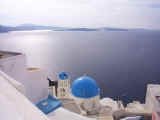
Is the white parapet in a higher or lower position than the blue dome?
higher

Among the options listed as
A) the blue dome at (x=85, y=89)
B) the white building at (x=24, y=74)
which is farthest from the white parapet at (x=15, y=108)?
the blue dome at (x=85, y=89)

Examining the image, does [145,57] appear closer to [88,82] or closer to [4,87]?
[88,82]

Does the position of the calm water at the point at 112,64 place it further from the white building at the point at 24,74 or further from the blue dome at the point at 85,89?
the white building at the point at 24,74

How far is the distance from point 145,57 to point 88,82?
7.99m

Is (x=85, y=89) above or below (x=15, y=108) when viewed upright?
below

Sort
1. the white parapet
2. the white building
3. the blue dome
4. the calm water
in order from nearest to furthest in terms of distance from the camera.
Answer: the white parapet < the white building < the blue dome < the calm water

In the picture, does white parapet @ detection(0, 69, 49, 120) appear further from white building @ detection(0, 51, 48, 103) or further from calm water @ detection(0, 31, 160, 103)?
calm water @ detection(0, 31, 160, 103)

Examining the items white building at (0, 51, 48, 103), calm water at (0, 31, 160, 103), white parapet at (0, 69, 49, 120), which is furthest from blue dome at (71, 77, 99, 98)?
calm water at (0, 31, 160, 103)

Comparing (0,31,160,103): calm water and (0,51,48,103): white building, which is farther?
(0,31,160,103): calm water

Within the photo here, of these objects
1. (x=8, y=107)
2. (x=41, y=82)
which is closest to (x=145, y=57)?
(x=41, y=82)

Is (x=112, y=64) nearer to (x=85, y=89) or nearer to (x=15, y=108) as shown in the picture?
(x=85, y=89)

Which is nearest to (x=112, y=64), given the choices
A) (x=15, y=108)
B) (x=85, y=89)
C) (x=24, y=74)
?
(x=85, y=89)

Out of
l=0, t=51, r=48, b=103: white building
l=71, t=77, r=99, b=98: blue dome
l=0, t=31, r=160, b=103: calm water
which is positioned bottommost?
l=0, t=31, r=160, b=103: calm water

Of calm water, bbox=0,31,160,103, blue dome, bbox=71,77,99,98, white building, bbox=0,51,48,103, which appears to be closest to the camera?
white building, bbox=0,51,48,103
